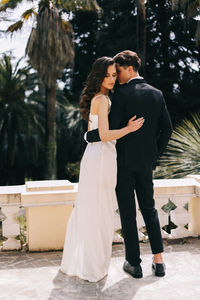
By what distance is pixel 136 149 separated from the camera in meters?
3.23

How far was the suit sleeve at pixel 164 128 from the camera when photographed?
11.0ft

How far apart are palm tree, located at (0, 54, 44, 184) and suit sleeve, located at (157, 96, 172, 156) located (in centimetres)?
1751

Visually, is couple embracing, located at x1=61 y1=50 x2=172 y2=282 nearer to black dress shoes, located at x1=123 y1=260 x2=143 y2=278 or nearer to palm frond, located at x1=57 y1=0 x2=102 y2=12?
black dress shoes, located at x1=123 y1=260 x2=143 y2=278

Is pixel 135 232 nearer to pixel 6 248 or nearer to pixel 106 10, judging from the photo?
pixel 6 248

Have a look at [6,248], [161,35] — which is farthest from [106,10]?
[6,248]

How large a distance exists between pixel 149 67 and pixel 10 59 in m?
7.47

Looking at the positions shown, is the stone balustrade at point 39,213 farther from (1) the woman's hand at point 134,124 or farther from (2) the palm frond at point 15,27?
(2) the palm frond at point 15,27

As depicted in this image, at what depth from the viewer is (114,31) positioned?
64.3 feet

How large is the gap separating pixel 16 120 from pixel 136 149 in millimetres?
18169

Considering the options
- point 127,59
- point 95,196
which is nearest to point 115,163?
point 95,196

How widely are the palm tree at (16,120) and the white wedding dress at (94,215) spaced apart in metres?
17.5

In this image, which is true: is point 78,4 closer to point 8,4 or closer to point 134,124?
point 8,4

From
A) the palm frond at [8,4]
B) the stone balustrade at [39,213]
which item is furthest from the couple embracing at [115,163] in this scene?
the palm frond at [8,4]

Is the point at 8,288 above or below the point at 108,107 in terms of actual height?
below
